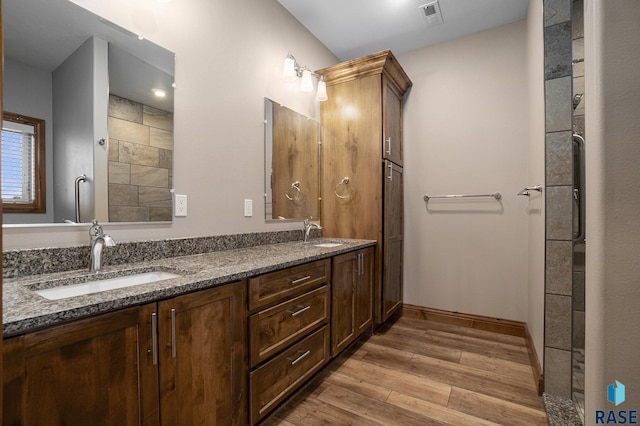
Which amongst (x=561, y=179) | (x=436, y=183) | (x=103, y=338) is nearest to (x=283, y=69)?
(x=436, y=183)

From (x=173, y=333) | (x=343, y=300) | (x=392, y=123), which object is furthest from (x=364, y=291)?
(x=173, y=333)

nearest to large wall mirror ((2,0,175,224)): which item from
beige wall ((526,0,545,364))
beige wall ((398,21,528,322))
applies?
beige wall ((526,0,545,364))

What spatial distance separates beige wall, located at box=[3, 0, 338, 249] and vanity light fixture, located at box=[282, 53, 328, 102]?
0.08 meters

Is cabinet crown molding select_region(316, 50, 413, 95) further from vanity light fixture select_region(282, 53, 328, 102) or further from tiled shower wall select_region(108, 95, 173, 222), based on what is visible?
tiled shower wall select_region(108, 95, 173, 222)

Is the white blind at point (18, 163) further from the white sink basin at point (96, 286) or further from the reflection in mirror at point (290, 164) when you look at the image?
the reflection in mirror at point (290, 164)

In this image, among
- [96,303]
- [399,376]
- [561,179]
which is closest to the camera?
[96,303]

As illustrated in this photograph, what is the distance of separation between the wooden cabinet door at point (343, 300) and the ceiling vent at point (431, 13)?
6.50 ft

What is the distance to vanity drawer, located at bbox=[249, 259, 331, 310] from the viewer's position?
4.44 ft

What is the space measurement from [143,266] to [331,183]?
5.74 ft

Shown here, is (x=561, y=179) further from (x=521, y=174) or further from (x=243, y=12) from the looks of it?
(x=243, y=12)

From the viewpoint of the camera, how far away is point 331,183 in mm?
2773

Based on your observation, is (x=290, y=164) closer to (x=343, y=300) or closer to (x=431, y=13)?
(x=343, y=300)

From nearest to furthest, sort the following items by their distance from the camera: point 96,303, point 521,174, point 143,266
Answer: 1. point 96,303
2. point 143,266
3. point 521,174

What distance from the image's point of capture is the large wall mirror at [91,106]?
118 centimetres
